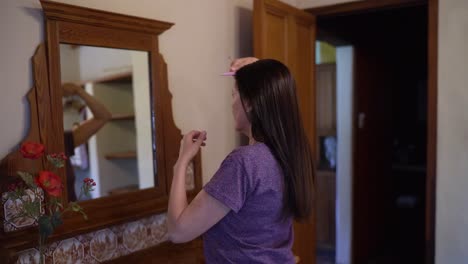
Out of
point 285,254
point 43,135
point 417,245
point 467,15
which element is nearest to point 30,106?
point 43,135

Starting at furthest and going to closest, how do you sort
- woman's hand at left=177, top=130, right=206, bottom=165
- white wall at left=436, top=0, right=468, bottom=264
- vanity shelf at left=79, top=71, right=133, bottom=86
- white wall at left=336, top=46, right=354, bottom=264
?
white wall at left=336, top=46, right=354, bottom=264 → white wall at left=436, top=0, right=468, bottom=264 → vanity shelf at left=79, top=71, right=133, bottom=86 → woman's hand at left=177, top=130, right=206, bottom=165

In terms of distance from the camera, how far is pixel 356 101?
3.17 metres

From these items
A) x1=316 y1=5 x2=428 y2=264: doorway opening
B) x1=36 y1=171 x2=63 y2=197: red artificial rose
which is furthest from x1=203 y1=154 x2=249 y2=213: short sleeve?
x1=316 y1=5 x2=428 y2=264: doorway opening

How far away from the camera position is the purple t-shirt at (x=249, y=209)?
3.19 ft

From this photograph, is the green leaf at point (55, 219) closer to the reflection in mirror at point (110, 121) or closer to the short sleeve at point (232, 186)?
the reflection in mirror at point (110, 121)

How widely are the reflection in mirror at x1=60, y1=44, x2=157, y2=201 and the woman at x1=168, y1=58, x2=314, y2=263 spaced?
51 cm

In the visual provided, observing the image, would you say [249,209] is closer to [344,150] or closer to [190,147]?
[190,147]

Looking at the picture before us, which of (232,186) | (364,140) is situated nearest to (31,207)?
(232,186)

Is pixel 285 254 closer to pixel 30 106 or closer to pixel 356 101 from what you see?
pixel 30 106

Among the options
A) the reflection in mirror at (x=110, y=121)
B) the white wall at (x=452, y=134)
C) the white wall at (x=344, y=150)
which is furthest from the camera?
Answer: the white wall at (x=344, y=150)

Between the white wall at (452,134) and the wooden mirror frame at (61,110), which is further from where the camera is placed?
the white wall at (452,134)

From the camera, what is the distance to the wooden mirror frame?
46.3 inches

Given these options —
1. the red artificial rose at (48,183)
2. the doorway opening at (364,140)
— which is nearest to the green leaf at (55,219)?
the red artificial rose at (48,183)

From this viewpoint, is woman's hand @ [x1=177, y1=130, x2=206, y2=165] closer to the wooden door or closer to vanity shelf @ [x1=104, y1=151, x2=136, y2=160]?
vanity shelf @ [x1=104, y1=151, x2=136, y2=160]
